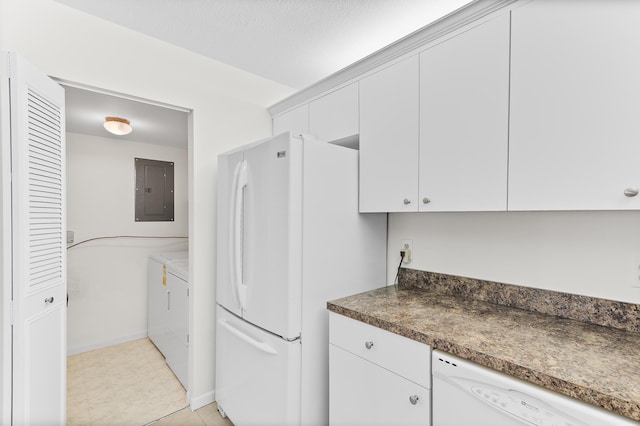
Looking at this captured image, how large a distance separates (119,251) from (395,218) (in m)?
2.92

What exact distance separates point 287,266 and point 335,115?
3.46 feet

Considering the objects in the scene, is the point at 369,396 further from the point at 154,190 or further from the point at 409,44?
the point at 154,190

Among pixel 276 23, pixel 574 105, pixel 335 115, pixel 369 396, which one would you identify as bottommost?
pixel 369 396

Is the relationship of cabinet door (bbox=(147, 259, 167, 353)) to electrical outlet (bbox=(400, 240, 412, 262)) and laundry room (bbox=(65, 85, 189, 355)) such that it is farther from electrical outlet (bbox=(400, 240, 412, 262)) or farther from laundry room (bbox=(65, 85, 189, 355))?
electrical outlet (bbox=(400, 240, 412, 262))

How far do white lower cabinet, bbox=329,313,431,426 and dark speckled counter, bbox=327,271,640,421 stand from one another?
0.20 feet

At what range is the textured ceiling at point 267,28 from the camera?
1659 mm

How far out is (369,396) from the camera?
4.47 ft

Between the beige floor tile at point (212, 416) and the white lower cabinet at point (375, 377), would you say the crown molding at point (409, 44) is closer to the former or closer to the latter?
the white lower cabinet at point (375, 377)

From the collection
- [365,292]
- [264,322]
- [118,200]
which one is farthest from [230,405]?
[118,200]

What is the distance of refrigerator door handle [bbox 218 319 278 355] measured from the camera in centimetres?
161

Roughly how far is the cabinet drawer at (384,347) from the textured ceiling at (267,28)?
5.39ft

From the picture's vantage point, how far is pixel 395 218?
201 centimetres

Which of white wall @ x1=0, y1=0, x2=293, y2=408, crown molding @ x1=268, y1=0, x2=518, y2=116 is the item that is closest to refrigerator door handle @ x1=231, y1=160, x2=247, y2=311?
white wall @ x1=0, y1=0, x2=293, y2=408

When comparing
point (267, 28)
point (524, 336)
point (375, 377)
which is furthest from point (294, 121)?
point (524, 336)
